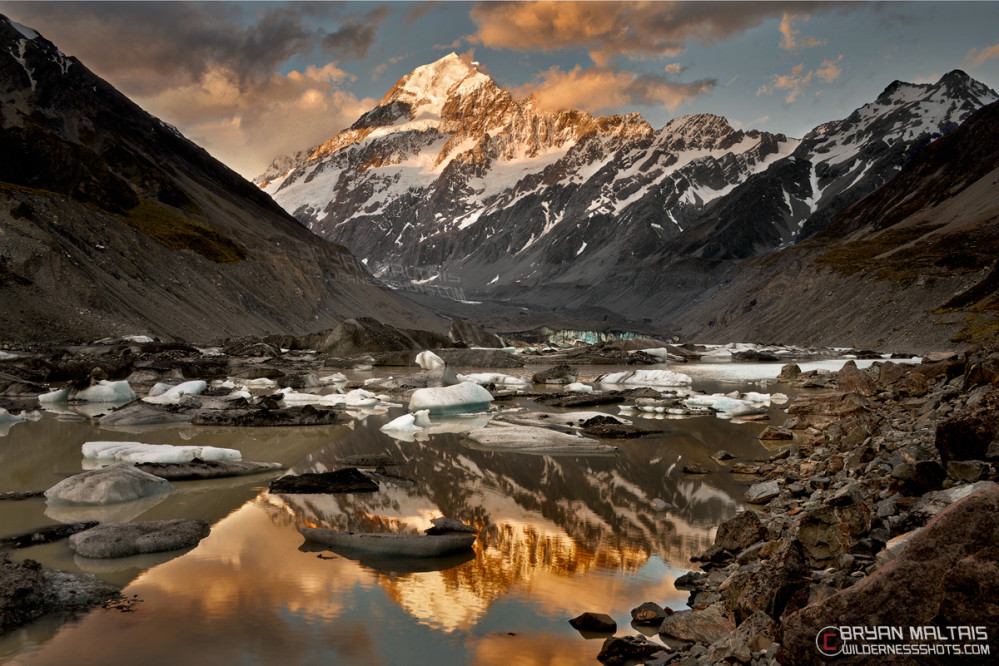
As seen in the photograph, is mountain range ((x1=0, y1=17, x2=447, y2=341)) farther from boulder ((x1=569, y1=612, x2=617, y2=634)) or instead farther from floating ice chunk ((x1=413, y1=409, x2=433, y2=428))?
boulder ((x1=569, y1=612, x2=617, y2=634))

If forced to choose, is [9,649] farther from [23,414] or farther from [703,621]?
[23,414]

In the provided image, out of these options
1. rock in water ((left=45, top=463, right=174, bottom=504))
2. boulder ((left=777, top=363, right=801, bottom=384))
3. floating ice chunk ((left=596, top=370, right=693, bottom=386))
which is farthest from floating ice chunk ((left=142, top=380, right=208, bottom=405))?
boulder ((left=777, top=363, right=801, bottom=384))

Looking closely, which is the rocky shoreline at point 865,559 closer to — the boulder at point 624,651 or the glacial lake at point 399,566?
the boulder at point 624,651

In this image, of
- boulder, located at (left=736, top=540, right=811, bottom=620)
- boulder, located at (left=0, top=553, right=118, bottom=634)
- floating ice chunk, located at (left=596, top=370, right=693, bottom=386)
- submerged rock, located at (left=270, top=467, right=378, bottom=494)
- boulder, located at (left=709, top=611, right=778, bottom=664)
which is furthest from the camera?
floating ice chunk, located at (left=596, top=370, right=693, bottom=386)

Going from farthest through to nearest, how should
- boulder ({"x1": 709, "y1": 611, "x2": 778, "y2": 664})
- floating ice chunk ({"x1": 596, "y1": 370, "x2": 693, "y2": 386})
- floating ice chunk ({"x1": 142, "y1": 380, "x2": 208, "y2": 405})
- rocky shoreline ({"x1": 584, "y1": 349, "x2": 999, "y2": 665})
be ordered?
floating ice chunk ({"x1": 596, "y1": 370, "x2": 693, "y2": 386}) < floating ice chunk ({"x1": 142, "y1": 380, "x2": 208, "y2": 405}) < boulder ({"x1": 709, "y1": 611, "x2": 778, "y2": 664}) < rocky shoreline ({"x1": 584, "y1": 349, "x2": 999, "y2": 665})

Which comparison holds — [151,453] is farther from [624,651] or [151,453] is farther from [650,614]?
[624,651]

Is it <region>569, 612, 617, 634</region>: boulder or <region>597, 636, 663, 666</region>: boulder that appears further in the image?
<region>569, 612, 617, 634</region>: boulder

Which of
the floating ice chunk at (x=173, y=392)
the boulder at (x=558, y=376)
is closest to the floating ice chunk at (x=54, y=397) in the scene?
the floating ice chunk at (x=173, y=392)
